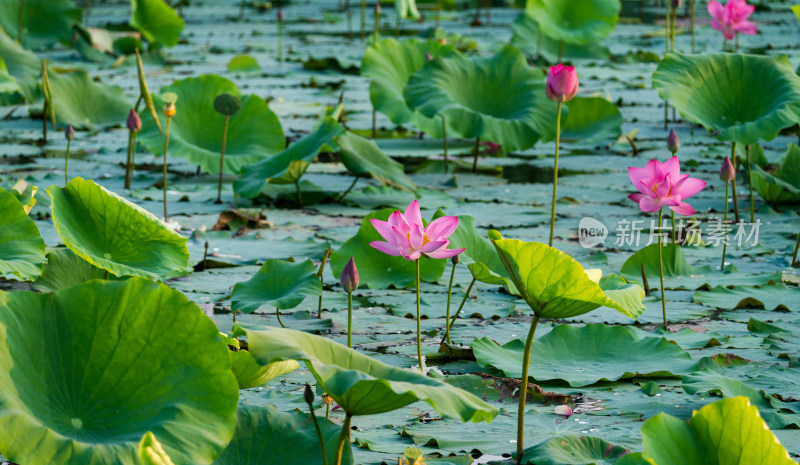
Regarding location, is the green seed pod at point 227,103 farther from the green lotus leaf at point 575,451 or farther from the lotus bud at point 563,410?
the green lotus leaf at point 575,451

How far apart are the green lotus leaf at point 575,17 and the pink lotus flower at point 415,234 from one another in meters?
3.91

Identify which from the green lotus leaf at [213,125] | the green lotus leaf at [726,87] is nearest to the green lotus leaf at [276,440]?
the green lotus leaf at [726,87]

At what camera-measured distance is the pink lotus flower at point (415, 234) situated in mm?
1567

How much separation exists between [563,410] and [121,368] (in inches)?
30.0

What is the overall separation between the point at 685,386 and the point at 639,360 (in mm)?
183

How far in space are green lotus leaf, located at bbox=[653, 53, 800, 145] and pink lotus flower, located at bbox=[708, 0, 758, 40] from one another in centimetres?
108

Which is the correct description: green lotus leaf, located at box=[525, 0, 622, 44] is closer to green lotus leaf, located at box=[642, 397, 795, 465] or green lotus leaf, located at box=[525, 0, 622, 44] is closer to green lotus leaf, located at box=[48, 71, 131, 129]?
green lotus leaf, located at box=[48, 71, 131, 129]

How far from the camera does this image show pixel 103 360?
1.22m

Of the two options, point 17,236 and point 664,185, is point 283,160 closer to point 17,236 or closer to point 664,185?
point 17,236

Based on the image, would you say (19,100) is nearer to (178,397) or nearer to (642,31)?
(178,397)

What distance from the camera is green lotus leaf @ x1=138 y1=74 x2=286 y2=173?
140 inches

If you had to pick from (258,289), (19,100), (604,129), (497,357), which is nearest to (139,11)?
(19,100)

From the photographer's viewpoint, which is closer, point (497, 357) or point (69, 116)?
point (497, 357)

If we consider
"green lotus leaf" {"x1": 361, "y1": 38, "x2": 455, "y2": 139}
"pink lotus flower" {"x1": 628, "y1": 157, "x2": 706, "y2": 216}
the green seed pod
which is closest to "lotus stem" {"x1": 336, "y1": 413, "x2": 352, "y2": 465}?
"pink lotus flower" {"x1": 628, "y1": 157, "x2": 706, "y2": 216}
